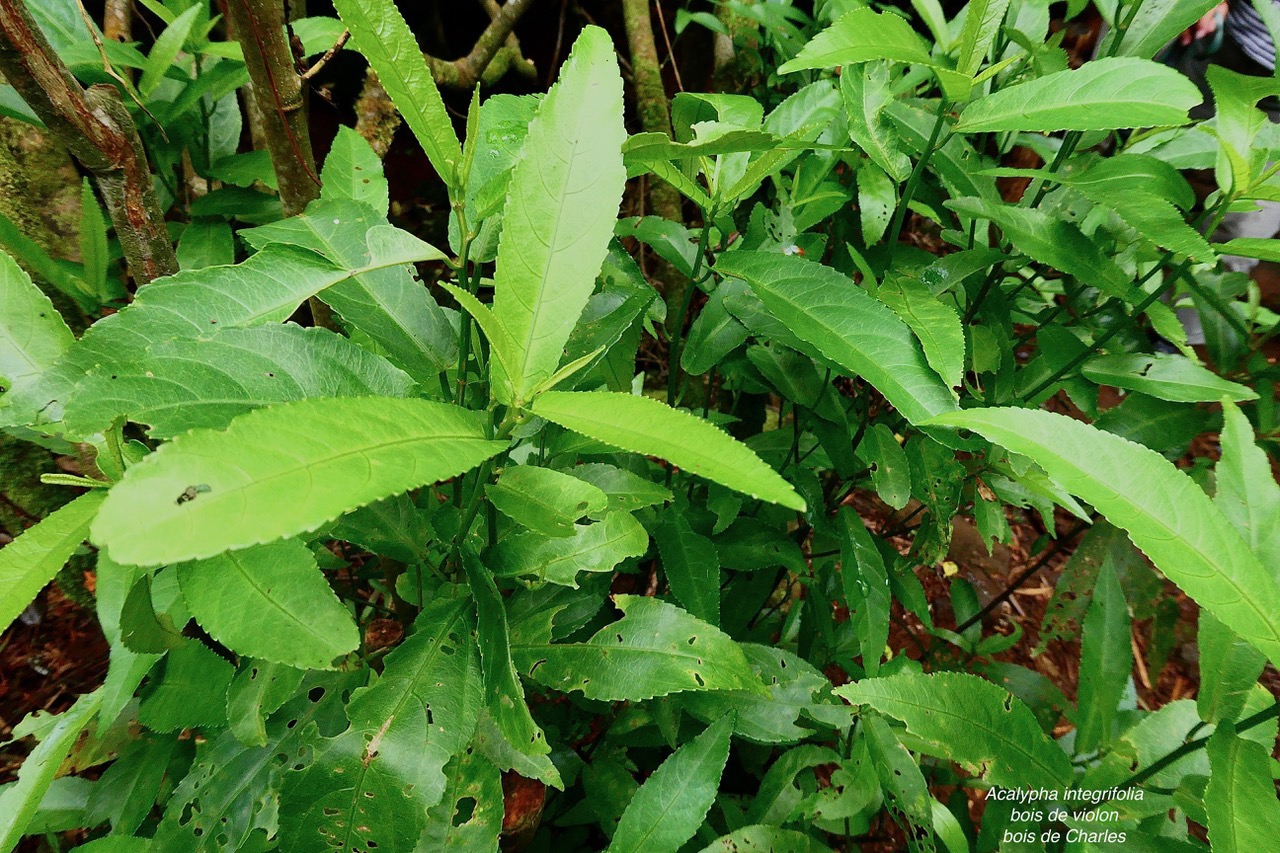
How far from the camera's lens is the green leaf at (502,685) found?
61cm

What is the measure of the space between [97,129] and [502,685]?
712mm

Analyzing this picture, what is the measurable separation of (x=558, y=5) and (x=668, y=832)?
9.77 feet

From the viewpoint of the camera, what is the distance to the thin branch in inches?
24.2

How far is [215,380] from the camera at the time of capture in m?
0.54

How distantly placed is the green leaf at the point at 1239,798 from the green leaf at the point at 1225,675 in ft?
0.42

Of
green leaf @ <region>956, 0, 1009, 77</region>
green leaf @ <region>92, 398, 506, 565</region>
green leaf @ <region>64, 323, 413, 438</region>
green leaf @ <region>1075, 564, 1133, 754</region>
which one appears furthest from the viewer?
green leaf @ <region>1075, 564, 1133, 754</region>

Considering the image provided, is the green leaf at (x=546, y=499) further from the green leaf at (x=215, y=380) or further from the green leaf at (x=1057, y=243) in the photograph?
the green leaf at (x=1057, y=243)

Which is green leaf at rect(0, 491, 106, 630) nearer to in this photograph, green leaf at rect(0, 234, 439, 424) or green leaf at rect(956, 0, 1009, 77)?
green leaf at rect(0, 234, 439, 424)

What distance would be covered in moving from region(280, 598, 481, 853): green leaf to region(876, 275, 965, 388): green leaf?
2.00 feet

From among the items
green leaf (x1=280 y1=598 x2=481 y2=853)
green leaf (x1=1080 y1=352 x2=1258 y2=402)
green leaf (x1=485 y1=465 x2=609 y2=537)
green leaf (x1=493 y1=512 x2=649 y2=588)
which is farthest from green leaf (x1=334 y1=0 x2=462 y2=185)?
green leaf (x1=1080 y1=352 x2=1258 y2=402)

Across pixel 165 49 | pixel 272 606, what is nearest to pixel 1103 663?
pixel 272 606

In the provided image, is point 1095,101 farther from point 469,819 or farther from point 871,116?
point 469,819

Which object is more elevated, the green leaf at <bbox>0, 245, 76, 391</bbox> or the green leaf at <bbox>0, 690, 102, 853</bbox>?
the green leaf at <bbox>0, 245, 76, 391</bbox>

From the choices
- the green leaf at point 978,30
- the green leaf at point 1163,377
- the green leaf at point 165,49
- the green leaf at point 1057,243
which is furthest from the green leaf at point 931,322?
the green leaf at point 165,49
